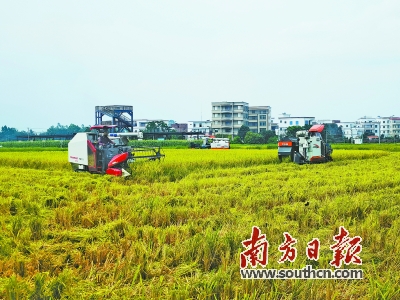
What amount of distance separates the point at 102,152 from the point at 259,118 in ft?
213

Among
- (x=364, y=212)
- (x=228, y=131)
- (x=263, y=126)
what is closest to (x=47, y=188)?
(x=364, y=212)

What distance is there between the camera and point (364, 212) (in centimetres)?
547

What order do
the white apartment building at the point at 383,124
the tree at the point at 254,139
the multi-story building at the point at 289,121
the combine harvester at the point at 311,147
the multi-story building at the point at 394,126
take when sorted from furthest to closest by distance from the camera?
the multi-story building at the point at 394,126, the white apartment building at the point at 383,124, the multi-story building at the point at 289,121, the tree at the point at 254,139, the combine harvester at the point at 311,147

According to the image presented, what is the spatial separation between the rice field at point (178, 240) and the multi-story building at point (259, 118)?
66180mm

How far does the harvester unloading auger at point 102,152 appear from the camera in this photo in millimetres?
10336

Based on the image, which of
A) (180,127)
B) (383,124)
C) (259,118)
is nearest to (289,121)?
(259,118)

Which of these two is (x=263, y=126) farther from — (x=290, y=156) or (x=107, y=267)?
(x=107, y=267)

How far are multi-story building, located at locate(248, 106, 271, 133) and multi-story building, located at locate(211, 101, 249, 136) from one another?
3.52 metres

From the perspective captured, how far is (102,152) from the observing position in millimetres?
10570

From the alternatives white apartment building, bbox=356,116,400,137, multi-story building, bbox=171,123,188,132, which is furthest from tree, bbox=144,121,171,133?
white apartment building, bbox=356,116,400,137

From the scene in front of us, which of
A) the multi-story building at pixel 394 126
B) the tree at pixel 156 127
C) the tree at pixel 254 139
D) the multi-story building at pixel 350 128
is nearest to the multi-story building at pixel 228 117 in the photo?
the tree at pixel 156 127

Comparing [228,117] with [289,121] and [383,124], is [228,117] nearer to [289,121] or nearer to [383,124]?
[289,121]

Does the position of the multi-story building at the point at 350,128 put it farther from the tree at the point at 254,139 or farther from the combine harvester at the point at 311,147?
the combine harvester at the point at 311,147

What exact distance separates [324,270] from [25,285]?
7.44 feet
